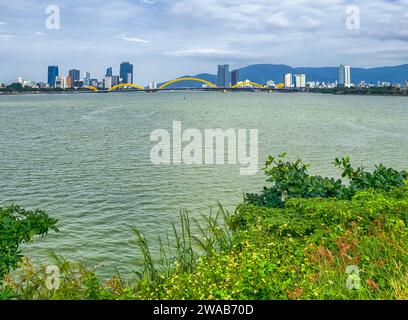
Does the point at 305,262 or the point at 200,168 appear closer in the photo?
the point at 305,262

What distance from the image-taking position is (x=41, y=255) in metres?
19.1

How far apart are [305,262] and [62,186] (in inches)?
983

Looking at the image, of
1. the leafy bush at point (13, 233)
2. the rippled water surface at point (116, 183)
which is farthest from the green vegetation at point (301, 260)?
the rippled water surface at point (116, 183)

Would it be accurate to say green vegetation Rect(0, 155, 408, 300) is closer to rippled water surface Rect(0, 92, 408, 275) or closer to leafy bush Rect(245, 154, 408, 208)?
leafy bush Rect(245, 154, 408, 208)

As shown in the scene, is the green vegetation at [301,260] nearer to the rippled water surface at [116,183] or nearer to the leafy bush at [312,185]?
the leafy bush at [312,185]

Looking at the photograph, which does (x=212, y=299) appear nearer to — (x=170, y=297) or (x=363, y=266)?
(x=170, y=297)

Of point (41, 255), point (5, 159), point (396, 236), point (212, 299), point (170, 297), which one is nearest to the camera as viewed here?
point (212, 299)

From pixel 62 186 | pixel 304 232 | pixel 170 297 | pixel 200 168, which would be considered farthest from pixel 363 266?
pixel 200 168

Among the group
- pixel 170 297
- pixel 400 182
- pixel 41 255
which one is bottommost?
pixel 41 255

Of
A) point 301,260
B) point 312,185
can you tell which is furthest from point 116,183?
point 301,260

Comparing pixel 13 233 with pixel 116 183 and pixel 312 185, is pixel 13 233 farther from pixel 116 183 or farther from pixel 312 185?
pixel 116 183

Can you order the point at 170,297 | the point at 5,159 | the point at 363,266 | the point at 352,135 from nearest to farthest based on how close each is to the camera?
the point at 170,297 < the point at 363,266 < the point at 5,159 < the point at 352,135

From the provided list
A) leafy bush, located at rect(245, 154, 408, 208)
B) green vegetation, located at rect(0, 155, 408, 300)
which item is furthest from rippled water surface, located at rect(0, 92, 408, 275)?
green vegetation, located at rect(0, 155, 408, 300)

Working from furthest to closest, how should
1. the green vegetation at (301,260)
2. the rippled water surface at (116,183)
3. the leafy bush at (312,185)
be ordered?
the rippled water surface at (116,183) < the leafy bush at (312,185) < the green vegetation at (301,260)
